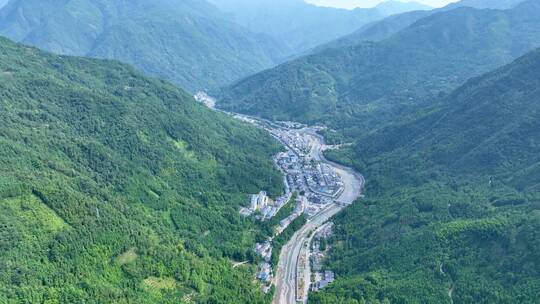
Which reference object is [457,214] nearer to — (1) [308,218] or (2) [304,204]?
(1) [308,218]

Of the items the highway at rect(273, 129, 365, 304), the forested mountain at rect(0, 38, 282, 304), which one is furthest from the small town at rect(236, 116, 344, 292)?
the forested mountain at rect(0, 38, 282, 304)

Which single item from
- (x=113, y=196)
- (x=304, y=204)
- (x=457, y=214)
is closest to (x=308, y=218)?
(x=304, y=204)

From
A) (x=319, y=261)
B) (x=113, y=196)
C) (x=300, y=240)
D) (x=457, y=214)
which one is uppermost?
(x=457, y=214)

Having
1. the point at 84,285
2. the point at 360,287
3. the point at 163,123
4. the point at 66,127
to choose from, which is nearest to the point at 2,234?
the point at 84,285

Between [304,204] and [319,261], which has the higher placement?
[319,261]

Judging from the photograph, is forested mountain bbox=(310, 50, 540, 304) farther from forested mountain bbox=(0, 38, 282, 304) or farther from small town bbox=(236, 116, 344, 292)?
forested mountain bbox=(0, 38, 282, 304)

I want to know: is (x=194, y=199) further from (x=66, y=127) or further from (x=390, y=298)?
(x=390, y=298)

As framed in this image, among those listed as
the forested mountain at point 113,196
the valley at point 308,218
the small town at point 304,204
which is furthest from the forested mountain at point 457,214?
the forested mountain at point 113,196
